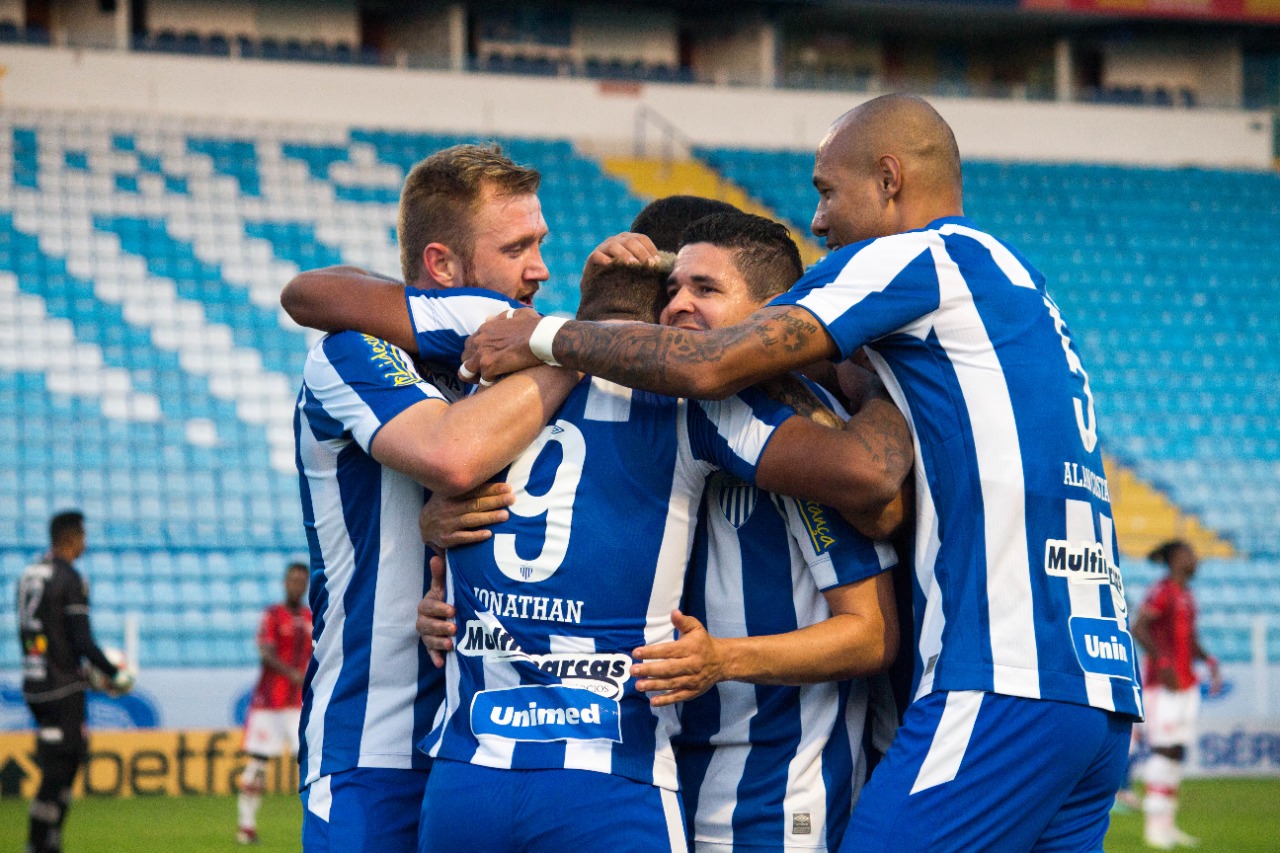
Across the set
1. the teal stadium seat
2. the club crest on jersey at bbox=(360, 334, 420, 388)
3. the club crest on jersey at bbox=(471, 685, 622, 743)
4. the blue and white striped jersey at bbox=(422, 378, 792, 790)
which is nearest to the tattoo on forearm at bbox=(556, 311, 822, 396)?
the blue and white striped jersey at bbox=(422, 378, 792, 790)

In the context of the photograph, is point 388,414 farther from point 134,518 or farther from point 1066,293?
point 1066,293

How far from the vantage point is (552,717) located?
2777 mm

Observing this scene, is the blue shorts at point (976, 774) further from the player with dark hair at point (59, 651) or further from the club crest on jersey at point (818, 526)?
the player with dark hair at point (59, 651)

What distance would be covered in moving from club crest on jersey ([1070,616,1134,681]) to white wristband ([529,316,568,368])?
117cm

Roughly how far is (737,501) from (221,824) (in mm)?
8790

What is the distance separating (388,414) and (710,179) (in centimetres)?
1903

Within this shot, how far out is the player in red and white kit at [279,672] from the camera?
10.9 meters

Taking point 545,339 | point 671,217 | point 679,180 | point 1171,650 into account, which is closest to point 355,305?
point 545,339

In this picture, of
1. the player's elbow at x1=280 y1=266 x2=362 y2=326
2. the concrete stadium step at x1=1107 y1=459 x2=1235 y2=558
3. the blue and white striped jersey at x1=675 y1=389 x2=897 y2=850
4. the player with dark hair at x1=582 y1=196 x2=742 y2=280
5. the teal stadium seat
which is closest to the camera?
the blue and white striped jersey at x1=675 y1=389 x2=897 y2=850

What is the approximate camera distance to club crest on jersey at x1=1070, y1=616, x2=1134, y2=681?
9.69 feet

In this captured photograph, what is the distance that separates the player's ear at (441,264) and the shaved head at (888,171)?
84 centimetres

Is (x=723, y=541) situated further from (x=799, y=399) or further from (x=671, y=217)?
(x=671, y=217)

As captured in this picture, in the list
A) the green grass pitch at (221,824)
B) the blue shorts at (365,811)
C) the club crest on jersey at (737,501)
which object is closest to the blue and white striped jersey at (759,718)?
the club crest on jersey at (737,501)

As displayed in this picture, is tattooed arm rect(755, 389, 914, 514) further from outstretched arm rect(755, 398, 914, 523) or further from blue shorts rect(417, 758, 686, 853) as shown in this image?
blue shorts rect(417, 758, 686, 853)
